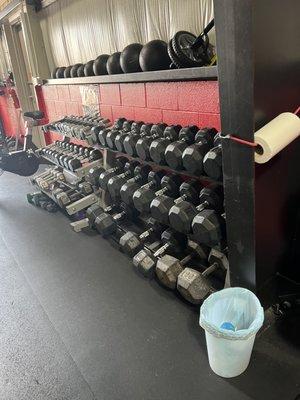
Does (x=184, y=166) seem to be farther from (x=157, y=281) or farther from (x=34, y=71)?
(x=34, y=71)

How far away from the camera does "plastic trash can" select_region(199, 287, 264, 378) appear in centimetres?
105

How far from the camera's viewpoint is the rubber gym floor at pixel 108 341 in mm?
A: 1173

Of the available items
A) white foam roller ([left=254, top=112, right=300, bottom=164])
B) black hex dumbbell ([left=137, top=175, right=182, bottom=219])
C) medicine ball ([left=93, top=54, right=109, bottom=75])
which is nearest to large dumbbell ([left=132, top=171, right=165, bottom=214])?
black hex dumbbell ([left=137, top=175, right=182, bottom=219])

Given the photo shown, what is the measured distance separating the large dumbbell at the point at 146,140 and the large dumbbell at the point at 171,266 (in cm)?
61

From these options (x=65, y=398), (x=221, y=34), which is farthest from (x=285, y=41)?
(x=65, y=398)

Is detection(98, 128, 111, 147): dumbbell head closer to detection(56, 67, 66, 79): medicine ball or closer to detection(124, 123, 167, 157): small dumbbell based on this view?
detection(124, 123, 167, 157): small dumbbell

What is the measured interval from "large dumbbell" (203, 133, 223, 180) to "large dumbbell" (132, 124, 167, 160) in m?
0.49

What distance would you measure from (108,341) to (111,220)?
967 millimetres

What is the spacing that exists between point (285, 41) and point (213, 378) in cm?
130

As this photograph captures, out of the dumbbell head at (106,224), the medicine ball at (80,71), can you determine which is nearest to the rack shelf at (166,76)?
the medicine ball at (80,71)

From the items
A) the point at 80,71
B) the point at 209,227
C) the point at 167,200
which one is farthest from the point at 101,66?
the point at 209,227

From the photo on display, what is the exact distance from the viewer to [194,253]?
1.73m

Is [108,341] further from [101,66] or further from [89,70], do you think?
[89,70]

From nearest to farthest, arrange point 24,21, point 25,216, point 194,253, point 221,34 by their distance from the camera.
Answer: point 221,34 < point 194,253 < point 25,216 < point 24,21
